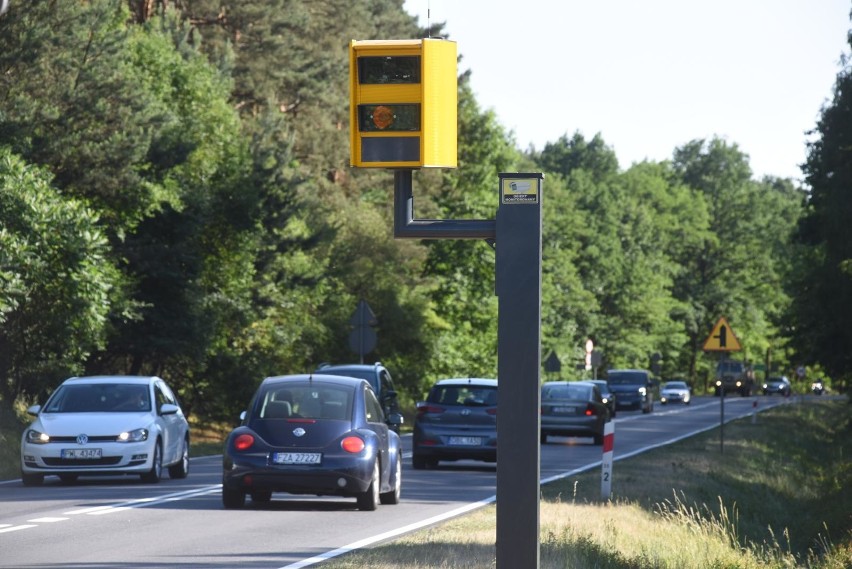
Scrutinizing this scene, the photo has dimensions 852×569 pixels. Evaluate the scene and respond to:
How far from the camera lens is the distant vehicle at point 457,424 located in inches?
1108

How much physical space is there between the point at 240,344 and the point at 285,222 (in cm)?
419

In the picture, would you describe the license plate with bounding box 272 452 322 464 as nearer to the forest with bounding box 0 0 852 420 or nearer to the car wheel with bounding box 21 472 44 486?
the car wheel with bounding box 21 472 44 486

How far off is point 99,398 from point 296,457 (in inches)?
237

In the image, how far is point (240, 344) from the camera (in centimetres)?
5256

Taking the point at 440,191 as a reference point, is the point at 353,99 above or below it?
below

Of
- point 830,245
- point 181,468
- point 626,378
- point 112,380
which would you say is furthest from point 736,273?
point 112,380

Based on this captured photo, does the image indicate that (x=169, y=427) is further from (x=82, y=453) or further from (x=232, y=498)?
(x=232, y=498)

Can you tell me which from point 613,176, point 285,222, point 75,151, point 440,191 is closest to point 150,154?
point 75,151

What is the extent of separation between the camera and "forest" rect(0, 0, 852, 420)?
37406 millimetres

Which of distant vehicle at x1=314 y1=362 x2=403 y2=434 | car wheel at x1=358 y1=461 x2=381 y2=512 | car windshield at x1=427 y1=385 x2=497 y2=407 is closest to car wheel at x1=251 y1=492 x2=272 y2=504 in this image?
car wheel at x1=358 y1=461 x2=381 y2=512

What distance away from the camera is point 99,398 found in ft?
78.6

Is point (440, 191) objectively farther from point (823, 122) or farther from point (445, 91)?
point (445, 91)

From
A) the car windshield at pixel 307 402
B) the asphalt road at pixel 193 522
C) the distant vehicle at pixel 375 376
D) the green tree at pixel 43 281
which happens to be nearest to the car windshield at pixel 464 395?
the asphalt road at pixel 193 522

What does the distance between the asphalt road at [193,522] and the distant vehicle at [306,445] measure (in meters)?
0.31
